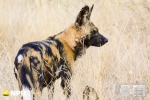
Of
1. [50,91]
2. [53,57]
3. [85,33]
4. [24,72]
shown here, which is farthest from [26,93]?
[85,33]

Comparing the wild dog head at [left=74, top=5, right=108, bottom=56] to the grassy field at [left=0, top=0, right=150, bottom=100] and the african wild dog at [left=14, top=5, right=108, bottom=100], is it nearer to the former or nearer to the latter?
the african wild dog at [left=14, top=5, right=108, bottom=100]

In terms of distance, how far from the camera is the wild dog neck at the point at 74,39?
3.60 m

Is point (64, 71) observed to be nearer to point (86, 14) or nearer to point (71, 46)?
point (71, 46)

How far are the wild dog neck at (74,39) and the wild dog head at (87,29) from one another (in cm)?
3

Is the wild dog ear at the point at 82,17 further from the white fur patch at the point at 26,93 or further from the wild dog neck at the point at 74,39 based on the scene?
the white fur patch at the point at 26,93

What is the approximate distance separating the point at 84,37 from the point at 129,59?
0.59 meters

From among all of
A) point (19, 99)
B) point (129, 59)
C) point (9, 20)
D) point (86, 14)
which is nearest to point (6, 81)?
point (19, 99)

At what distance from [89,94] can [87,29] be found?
0.68 metres

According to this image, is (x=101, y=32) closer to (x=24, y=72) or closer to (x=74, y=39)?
(x=74, y=39)

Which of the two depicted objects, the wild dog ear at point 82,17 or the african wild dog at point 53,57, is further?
the wild dog ear at point 82,17

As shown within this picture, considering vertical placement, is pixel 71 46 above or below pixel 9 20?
below

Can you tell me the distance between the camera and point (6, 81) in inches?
148

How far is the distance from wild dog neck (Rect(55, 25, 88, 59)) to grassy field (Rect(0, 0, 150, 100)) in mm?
163

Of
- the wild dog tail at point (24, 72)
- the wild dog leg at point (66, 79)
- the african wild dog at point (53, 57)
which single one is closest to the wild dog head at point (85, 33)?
the african wild dog at point (53, 57)
